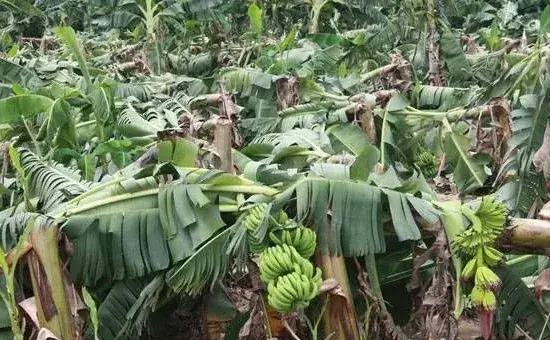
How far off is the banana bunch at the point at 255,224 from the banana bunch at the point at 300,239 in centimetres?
4

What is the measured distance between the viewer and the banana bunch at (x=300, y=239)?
1866mm

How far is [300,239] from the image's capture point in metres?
1.88

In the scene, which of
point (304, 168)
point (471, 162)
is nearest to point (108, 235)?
point (304, 168)

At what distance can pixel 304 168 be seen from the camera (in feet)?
8.74

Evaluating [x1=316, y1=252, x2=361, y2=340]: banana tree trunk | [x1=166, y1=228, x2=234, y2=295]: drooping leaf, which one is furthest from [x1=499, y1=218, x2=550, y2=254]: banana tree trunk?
[x1=166, y1=228, x2=234, y2=295]: drooping leaf

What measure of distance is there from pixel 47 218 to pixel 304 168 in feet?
3.45

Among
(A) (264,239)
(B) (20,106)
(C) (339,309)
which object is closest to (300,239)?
(A) (264,239)

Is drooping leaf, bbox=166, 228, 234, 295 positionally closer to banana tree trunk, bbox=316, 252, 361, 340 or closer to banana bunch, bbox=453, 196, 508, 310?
banana tree trunk, bbox=316, 252, 361, 340

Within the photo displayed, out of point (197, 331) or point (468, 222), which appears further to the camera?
point (197, 331)

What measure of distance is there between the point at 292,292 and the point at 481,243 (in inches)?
21.6

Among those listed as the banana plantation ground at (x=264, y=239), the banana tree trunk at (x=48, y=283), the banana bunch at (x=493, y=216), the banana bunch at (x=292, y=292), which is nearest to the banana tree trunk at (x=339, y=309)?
the banana plantation ground at (x=264, y=239)

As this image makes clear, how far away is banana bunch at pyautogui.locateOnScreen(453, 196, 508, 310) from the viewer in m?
1.82

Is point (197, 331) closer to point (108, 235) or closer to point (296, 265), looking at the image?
point (108, 235)

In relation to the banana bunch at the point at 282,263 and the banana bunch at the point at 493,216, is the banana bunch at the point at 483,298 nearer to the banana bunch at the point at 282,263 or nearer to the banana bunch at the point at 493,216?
the banana bunch at the point at 493,216
